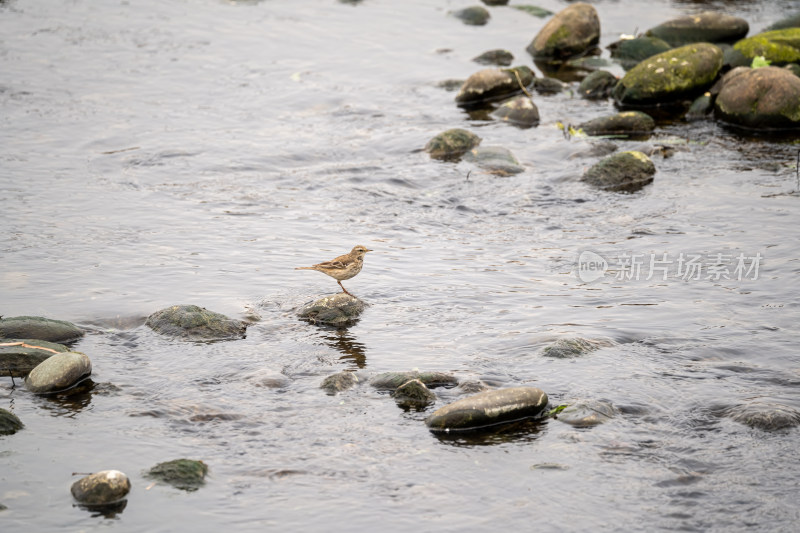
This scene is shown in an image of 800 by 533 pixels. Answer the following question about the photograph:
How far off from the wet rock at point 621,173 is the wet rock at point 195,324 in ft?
22.1

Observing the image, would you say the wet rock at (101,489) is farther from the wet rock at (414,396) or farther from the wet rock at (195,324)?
the wet rock at (195,324)

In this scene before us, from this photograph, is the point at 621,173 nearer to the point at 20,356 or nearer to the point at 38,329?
the point at 38,329

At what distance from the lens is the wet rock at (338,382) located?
7.93 m

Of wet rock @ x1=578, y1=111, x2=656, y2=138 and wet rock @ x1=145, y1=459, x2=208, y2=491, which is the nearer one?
wet rock @ x1=145, y1=459, x2=208, y2=491

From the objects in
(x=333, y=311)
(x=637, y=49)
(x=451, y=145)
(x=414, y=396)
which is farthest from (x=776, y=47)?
(x=414, y=396)

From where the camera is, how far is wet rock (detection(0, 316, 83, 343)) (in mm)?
8562

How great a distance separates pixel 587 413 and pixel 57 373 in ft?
15.4

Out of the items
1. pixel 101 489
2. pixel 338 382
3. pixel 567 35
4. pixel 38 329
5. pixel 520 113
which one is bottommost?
pixel 101 489

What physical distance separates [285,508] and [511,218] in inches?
281

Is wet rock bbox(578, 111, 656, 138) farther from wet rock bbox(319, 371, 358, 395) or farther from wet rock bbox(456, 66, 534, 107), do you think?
wet rock bbox(319, 371, 358, 395)

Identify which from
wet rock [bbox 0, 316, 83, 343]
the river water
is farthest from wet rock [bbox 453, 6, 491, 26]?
wet rock [bbox 0, 316, 83, 343]

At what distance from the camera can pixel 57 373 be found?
25.5ft

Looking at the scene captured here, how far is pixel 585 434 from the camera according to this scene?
23.8ft

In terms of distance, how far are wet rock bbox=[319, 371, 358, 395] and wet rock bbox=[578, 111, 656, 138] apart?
30.7 feet
